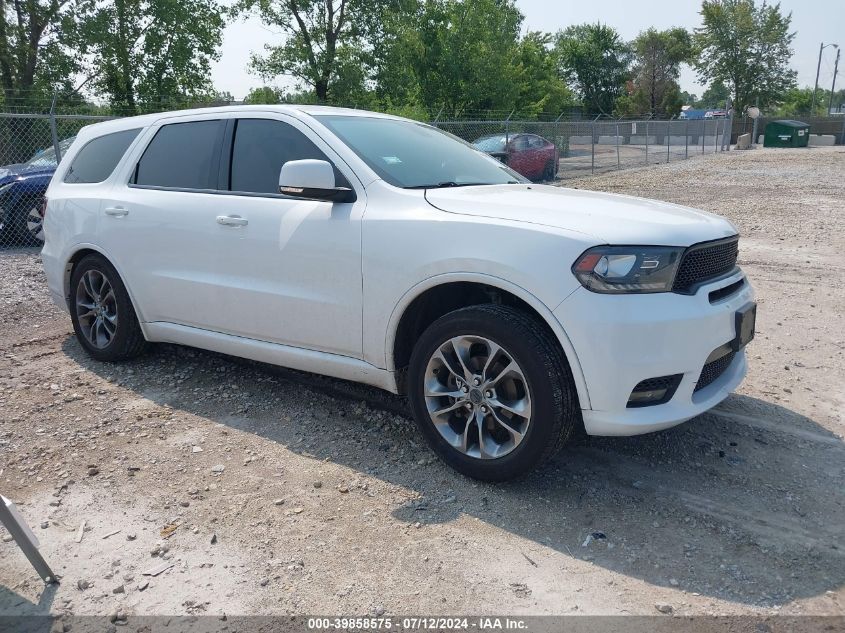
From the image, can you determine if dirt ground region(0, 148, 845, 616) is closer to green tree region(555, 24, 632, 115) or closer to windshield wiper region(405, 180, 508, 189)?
windshield wiper region(405, 180, 508, 189)

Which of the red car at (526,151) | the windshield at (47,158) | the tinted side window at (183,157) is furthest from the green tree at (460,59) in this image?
the tinted side window at (183,157)

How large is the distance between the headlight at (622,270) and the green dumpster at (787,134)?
43539 mm

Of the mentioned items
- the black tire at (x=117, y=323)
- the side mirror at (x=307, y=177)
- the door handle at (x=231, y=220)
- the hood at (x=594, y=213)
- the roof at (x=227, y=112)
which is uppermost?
the roof at (x=227, y=112)

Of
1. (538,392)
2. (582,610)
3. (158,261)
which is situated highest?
(158,261)

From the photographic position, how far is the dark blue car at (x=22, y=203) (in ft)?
33.1

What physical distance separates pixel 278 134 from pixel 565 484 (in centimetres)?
258

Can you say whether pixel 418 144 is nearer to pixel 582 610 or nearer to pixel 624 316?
pixel 624 316

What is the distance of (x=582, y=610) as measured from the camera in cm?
266

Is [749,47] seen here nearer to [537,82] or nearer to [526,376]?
[537,82]

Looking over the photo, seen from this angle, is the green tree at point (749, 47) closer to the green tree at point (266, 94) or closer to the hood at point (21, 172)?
the green tree at point (266, 94)

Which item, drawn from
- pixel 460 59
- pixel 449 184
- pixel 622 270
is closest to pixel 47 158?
pixel 449 184

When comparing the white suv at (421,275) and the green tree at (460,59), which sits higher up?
the green tree at (460,59)

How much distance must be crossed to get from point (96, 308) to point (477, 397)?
3.22 m

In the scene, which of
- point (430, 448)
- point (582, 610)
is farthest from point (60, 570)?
point (582, 610)
